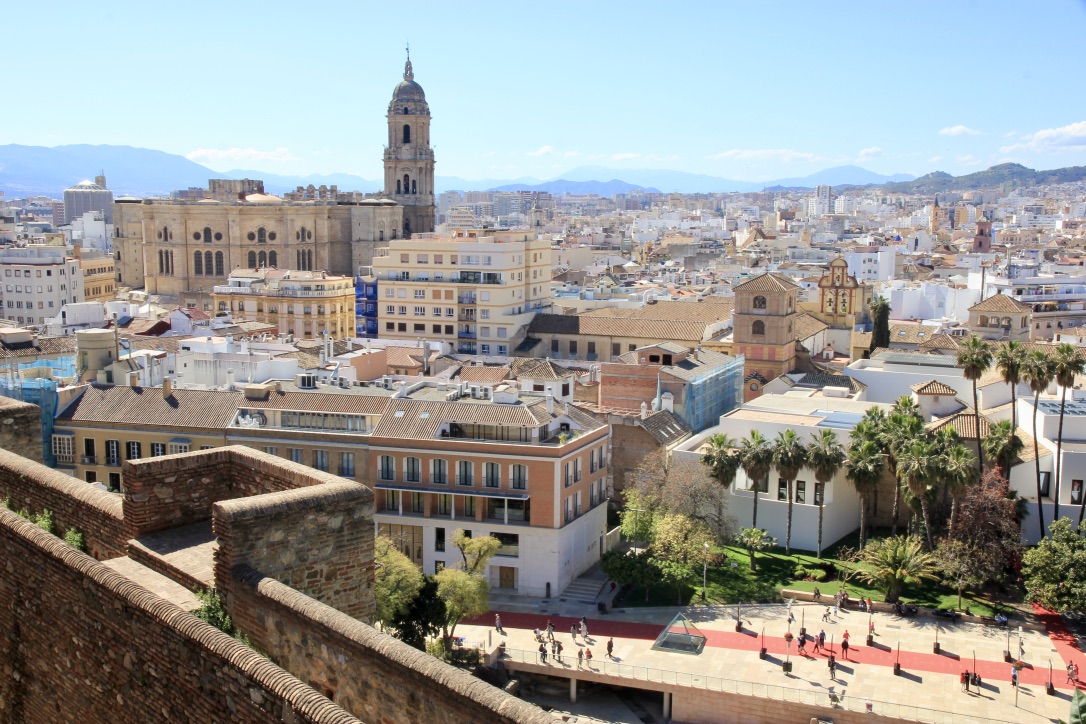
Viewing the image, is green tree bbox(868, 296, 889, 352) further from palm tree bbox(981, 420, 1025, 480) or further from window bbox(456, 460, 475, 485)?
window bbox(456, 460, 475, 485)

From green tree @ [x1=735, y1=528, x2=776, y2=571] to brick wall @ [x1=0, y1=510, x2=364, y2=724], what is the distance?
2903cm

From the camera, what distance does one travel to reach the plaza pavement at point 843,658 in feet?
88.0

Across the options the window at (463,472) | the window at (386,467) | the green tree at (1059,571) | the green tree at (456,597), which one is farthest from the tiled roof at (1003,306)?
the green tree at (456,597)

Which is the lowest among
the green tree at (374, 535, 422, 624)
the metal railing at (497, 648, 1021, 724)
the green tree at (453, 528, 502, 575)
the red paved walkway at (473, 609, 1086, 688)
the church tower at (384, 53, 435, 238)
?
the red paved walkway at (473, 609, 1086, 688)

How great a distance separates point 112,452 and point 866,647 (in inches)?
939

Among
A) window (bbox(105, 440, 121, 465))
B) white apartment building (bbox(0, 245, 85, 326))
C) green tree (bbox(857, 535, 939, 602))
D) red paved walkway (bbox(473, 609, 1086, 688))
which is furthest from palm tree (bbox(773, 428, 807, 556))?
white apartment building (bbox(0, 245, 85, 326))

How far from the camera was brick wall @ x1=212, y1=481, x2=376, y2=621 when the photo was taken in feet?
24.8

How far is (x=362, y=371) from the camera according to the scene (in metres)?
49.7

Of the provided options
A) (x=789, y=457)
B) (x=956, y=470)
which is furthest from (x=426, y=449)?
(x=956, y=470)

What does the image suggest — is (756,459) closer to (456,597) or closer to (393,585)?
(456,597)

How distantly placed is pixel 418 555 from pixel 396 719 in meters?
29.3

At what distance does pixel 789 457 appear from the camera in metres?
36.7

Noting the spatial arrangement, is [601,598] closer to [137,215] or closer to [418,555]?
[418,555]

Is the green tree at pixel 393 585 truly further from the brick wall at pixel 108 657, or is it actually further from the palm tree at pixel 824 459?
the brick wall at pixel 108 657
